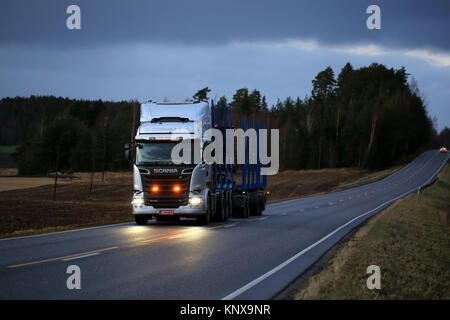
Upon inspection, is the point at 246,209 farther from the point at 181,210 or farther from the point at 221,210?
the point at 181,210

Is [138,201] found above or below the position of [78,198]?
above

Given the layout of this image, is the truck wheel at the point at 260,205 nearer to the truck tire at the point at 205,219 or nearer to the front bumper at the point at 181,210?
the truck tire at the point at 205,219

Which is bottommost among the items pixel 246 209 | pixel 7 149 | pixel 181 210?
pixel 246 209

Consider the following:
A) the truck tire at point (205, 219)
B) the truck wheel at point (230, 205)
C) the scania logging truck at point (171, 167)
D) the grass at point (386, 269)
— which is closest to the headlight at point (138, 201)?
the scania logging truck at point (171, 167)

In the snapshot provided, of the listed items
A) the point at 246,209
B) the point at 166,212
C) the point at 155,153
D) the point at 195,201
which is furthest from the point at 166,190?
the point at 246,209

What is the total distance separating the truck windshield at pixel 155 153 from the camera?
2264cm

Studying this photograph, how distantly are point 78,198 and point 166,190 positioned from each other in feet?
115

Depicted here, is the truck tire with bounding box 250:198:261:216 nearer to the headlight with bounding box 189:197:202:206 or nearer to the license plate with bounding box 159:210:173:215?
the headlight with bounding box 189:197:202:206

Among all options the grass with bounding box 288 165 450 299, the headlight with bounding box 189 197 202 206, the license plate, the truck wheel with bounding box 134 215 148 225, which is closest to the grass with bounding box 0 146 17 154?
the truck wheel with bounding box 134 215 148 225

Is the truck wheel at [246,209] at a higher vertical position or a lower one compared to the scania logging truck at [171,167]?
lower

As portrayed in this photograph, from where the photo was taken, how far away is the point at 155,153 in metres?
22.8

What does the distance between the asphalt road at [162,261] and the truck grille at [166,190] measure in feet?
3.57
